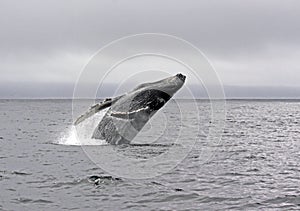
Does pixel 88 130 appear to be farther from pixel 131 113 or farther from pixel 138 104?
pixel 138 104

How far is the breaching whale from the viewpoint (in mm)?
15570

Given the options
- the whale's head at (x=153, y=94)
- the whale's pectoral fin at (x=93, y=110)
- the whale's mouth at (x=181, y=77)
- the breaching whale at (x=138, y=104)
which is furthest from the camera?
the whale's head at (x=153, y=94)

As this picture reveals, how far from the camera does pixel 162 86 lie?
52.0ft

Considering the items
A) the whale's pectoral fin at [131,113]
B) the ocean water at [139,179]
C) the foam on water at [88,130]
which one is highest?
the whale's pectoral fin at [131,113]

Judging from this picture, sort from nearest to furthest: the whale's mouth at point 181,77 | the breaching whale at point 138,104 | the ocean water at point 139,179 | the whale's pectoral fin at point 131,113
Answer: the ocean water at point 139,179 → the whale's mouth at point 181,77 → the breaching whale at point 138,104 → the whale's pectoral fin at point 131,113

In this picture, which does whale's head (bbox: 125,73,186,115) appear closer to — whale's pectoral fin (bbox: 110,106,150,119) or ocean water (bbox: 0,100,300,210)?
whale's pectoral fin (bbox: 110,106,150,119)

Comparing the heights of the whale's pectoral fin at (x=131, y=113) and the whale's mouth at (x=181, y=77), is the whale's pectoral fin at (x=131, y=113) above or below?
below

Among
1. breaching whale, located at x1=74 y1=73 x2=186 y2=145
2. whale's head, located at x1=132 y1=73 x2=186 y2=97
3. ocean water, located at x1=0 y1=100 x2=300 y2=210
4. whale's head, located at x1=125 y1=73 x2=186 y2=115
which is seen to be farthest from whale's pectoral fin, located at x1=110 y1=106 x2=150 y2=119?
ocean water, located at x1=0 y1=100 x2=300 y2=210

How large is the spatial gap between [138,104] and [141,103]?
11 centimetres

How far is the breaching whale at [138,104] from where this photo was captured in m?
15.6

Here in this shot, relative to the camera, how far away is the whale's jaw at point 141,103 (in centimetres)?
1570

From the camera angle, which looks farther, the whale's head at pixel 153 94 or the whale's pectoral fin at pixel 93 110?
the whale's head at pixel 153 94

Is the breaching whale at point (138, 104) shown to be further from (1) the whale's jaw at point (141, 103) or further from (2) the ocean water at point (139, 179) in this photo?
(2) the ocean water at point (139, 179)

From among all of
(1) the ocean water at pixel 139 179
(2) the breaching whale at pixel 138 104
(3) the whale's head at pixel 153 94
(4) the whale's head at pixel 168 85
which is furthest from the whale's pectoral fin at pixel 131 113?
(1) the ocean water at pixel 139 179
